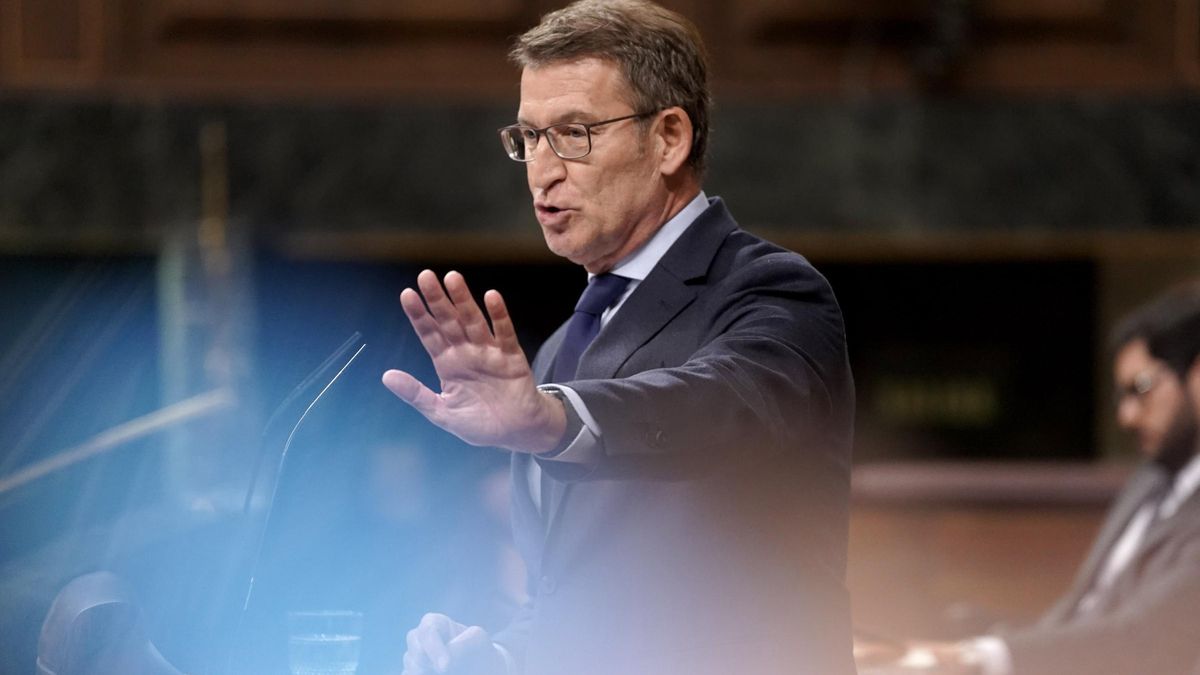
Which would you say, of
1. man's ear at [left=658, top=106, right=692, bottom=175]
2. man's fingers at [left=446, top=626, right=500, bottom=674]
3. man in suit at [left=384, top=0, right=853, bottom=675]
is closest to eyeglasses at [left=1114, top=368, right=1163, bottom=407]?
man in suit at [left=384, top=0, right=853, bottom=675]

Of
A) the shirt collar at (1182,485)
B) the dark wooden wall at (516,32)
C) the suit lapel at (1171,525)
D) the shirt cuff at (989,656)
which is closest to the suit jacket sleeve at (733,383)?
the shirt cuff at (989,656)

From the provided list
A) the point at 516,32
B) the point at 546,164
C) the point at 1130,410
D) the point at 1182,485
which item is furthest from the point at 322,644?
the point at 516,32

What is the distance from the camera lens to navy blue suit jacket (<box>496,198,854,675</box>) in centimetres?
116

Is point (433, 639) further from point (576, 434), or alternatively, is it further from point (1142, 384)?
point (1142, 384)

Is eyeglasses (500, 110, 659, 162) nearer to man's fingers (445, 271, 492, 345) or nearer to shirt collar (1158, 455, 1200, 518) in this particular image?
man's fingers (445, 271, 492, 345)

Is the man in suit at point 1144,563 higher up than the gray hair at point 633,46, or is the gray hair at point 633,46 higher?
the gray hair at point 633,46

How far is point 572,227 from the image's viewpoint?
4.01ft

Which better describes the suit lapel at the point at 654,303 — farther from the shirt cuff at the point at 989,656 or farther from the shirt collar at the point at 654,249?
the shirt cuff at the point at 989,656

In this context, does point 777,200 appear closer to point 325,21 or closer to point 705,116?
point 325,21

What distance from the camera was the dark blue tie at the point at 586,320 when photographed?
1.27 metres

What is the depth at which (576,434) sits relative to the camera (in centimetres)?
102

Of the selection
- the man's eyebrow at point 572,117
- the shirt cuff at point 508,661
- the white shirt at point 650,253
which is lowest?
the shirt cuff at point 508,661

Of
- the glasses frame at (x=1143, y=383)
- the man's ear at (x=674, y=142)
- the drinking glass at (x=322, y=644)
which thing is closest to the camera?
the drinking glass at (x=322, y=644)

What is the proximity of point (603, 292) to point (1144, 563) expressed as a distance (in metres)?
1.64
